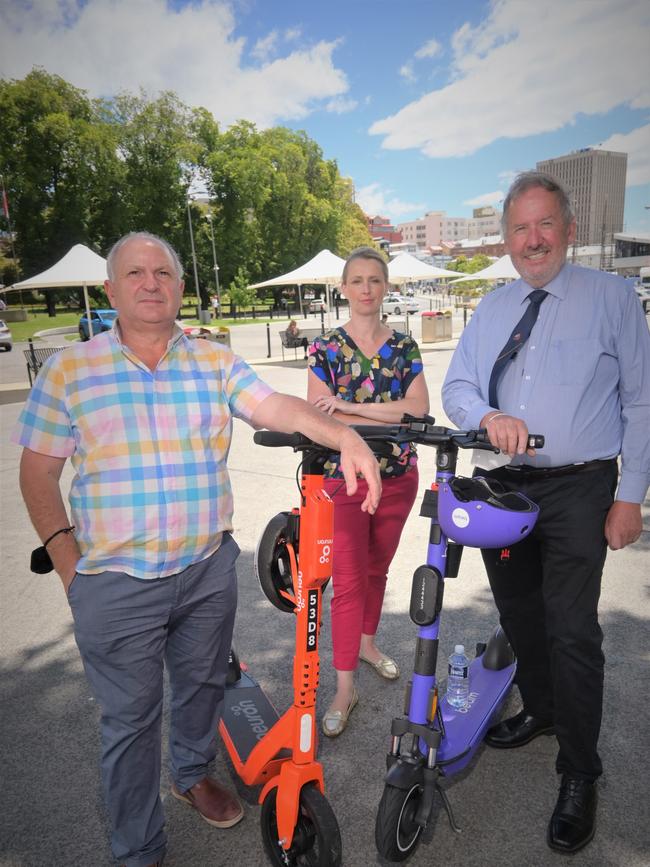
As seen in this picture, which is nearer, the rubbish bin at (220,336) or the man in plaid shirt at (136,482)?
the man in plaid shirt at (136,482)

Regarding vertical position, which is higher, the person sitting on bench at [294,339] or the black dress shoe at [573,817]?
the person sitting on bench at [294,339]

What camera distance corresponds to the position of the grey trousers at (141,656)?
1.76m

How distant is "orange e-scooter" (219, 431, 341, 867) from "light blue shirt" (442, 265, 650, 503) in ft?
2.70

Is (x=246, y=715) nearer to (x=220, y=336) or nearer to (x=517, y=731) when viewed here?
(x=517, y=731)

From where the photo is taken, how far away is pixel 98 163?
38219 millimetres

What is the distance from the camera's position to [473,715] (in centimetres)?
235

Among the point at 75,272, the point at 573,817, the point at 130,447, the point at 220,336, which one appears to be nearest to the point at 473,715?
the point at 573,817

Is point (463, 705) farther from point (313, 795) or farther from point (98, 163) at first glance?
point (98, 163)

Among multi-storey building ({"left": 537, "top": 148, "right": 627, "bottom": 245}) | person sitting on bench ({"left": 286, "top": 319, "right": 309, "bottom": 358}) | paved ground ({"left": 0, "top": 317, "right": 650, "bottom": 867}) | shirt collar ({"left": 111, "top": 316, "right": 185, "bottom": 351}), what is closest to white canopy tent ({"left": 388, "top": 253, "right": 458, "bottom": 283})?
person sitting on bench ({"left": 286, "top": 319, "right": 309, "bottom": 358})

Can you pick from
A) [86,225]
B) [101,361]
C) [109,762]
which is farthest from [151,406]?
[86,225]

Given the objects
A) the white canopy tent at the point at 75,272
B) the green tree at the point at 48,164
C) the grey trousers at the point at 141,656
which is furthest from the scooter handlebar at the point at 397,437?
the green tree at the point at 48,164

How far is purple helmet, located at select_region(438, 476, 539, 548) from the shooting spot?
1.71 meters

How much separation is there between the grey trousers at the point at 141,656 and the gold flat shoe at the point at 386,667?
1.25m

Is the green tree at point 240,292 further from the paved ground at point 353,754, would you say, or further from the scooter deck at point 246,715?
the scooter deck at point 246,715
